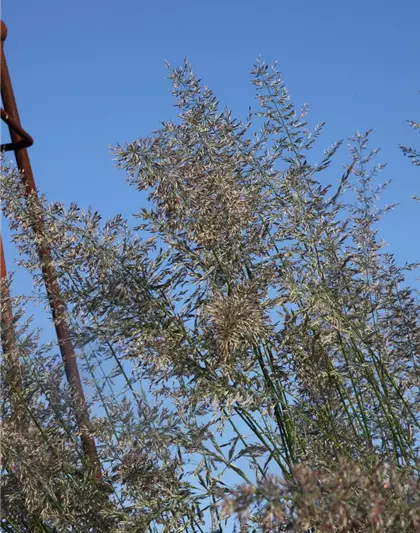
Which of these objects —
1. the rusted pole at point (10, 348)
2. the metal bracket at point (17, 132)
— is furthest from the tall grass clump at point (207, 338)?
the metal bracket at point (17, 132)

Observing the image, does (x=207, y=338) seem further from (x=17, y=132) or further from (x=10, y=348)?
(x=17, y=132)

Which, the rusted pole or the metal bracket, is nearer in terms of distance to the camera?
the rusted pole

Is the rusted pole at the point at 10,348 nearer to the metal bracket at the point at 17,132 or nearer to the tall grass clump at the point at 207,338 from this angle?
the tall grass clump at the point at 207,338

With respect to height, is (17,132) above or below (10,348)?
above

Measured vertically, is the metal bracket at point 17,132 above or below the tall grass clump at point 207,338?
above

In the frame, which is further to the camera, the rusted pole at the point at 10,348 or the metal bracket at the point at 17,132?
the metal bracket at the point at 17,132

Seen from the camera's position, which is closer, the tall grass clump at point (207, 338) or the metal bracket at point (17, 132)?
the tall grass clump at point (207, 338)

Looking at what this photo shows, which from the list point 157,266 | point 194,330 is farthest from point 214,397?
point 157,266

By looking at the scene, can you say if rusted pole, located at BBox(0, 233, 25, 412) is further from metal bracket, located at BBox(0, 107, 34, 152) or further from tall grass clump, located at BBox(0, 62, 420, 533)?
metal bracket, located at BBox(0, 107, 34, 152)

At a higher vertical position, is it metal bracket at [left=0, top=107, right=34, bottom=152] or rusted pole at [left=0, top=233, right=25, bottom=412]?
metal bracket at [left=0, top=107, right=34, bottom=152]

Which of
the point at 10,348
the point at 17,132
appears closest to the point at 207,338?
the point at 10,348

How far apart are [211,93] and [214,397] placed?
997 mm

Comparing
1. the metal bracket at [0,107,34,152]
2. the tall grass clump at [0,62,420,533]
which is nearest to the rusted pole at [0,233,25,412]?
the tall grass clump at [0,62,420,533]

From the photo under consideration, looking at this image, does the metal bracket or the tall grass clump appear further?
the metal bracket
